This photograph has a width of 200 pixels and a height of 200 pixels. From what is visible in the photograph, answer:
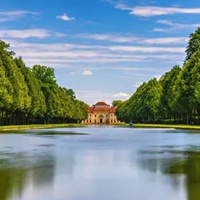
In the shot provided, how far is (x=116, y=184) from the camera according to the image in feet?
44.6

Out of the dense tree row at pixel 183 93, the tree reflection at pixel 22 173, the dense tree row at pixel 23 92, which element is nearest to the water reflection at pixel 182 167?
the tree reflection at pixel 22 173

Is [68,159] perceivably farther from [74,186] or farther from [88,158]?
[74,186]

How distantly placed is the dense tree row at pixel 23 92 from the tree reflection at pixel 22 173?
150 feet

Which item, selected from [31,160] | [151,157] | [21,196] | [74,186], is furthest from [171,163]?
[21,196]

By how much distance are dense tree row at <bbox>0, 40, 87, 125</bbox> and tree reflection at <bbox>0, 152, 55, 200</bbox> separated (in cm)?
4564

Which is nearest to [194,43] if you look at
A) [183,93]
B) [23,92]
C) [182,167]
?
[183,93]

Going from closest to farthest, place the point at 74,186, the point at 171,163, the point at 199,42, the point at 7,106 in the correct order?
the point at 74,186 < the point at 171,163 < the point at 7,106 < the point at 199,42

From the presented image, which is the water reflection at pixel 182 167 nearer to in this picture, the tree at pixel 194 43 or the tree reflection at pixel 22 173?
the tree reflection at pixel 22 173

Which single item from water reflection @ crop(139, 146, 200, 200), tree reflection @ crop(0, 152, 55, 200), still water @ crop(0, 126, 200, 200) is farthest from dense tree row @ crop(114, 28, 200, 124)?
tree reflection @ crop(0, 152, 55, 200)

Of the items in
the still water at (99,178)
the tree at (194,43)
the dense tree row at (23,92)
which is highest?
the tree at (194,43)

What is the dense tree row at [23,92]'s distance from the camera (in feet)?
235

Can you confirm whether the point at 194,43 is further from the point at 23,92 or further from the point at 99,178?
the point at 99,178

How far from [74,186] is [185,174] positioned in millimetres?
4180

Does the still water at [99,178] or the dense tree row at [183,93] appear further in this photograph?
the dense tree row at [183,93]
